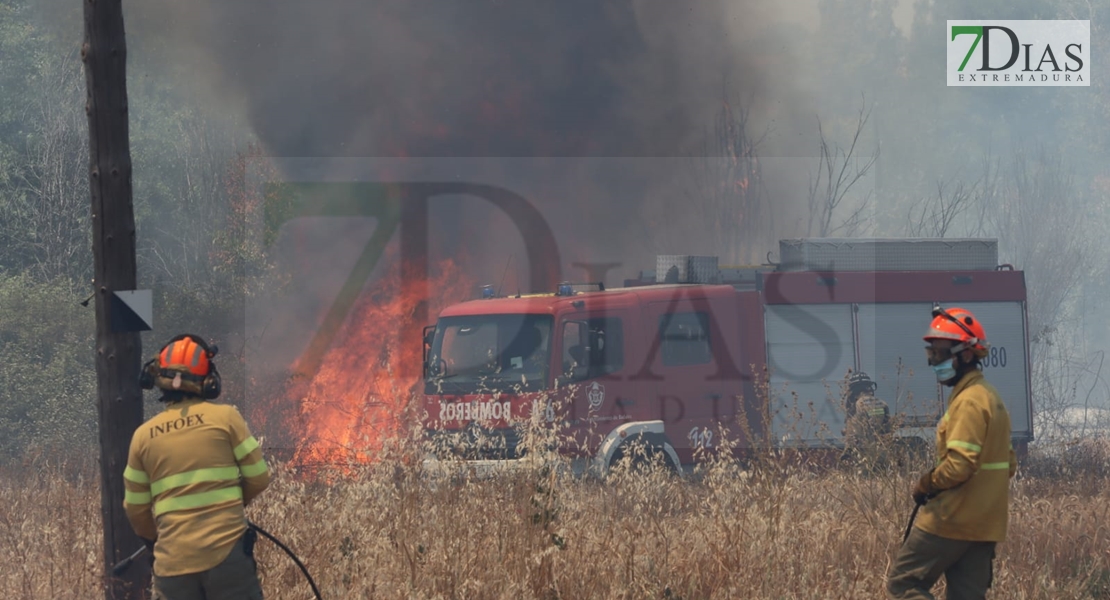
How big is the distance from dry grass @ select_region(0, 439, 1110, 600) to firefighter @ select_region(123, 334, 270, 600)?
139 centimetres

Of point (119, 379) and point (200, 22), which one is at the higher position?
point (200, 22)

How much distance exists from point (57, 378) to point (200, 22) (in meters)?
9.71

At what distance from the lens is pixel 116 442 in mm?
6086

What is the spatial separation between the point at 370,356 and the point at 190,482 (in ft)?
39.3

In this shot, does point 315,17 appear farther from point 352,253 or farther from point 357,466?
point 357,466

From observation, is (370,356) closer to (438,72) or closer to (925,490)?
(438,72)

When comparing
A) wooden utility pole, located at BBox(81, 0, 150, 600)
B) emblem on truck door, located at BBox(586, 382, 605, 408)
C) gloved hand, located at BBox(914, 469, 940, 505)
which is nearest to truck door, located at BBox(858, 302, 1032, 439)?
emblem on truck door, located at BBox(586, 382, 605, 408)

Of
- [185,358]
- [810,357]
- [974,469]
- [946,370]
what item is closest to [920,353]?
[810,357]

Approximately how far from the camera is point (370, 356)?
54.9 ft

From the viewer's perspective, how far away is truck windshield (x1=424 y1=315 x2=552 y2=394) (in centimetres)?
1067

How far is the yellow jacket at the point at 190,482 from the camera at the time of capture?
4.81m

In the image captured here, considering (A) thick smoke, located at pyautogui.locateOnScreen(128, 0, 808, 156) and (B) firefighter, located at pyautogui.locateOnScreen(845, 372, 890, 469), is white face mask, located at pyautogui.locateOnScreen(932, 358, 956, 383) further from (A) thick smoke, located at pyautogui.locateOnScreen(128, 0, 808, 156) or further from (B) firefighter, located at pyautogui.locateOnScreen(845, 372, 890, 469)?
(A) thick smoke, located at pyautogui.locateOnScreen(128, 0, 808, 156)

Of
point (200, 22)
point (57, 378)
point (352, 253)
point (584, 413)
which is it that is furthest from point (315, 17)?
point (584, 413)

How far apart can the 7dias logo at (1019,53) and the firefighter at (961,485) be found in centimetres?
4040
